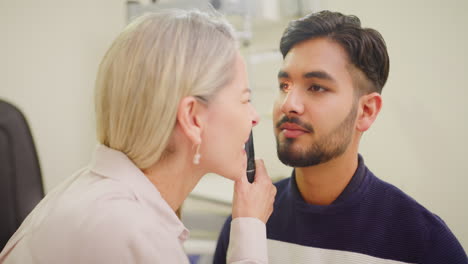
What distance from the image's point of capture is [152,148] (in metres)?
0.70

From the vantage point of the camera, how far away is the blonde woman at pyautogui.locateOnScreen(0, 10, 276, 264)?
611 mm

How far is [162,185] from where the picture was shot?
2.52ft

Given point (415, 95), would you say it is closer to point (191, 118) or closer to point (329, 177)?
point (329, 177)

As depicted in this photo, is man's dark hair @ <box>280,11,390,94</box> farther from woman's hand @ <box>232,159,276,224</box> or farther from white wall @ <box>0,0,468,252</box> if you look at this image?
white wall @ <box>0,0,468,252</box>

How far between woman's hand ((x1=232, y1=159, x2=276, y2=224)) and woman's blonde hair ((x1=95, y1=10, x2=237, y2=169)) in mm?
204

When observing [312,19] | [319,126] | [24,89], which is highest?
[312,19]

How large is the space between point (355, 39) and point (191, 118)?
0.40 meters

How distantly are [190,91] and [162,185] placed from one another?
20 cm

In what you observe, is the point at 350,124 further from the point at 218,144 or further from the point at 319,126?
the point at 218,144

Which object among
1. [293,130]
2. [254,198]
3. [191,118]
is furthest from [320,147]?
[191,118]

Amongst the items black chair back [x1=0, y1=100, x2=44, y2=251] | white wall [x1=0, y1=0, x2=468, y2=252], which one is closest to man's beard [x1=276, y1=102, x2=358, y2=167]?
white wall [x1=0, y1=0, x2=468, y2=252]

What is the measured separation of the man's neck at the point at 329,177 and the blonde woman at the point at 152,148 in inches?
7.7

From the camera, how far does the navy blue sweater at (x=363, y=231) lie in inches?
31.0

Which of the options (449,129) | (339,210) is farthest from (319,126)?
(449,129)
